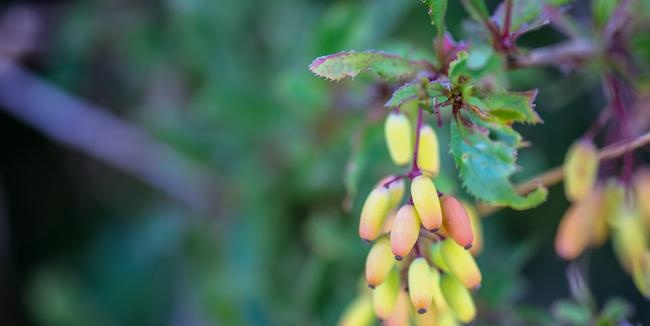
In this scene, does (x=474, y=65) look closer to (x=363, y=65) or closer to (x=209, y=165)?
(x=363, y=65)

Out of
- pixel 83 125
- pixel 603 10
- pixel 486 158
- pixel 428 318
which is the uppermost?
pixel 83 125

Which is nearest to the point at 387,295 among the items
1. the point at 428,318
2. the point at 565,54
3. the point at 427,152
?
the point at 428,318

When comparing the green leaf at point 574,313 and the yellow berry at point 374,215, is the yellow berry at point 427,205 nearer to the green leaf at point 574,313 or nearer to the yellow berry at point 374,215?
the yellow berry at point 374,215

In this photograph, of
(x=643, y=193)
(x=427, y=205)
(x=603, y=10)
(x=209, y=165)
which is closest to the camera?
(x=427, y=205)

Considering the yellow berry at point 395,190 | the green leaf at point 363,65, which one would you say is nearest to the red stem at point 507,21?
the green leaf at point 363,65

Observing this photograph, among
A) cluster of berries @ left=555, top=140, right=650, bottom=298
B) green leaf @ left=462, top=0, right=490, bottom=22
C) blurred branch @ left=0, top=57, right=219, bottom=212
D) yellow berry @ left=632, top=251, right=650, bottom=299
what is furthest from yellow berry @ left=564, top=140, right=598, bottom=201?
blurred branch @ left=0, top=57, right=219, bottom=212

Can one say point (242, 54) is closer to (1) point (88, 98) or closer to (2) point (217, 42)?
(2) point (217, 42)

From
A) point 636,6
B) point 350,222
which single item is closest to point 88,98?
point 350,222
